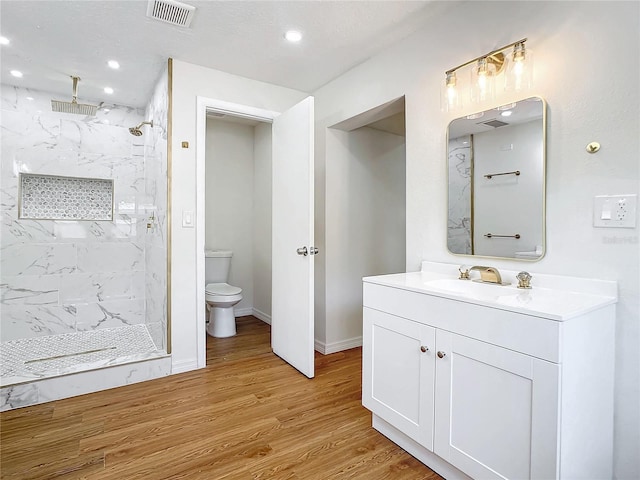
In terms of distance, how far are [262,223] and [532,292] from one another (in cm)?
317

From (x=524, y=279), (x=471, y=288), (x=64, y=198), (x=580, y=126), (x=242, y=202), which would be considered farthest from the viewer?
(x=242, y=202)

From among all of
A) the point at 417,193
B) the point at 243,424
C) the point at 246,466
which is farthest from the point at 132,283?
the point at 417,193

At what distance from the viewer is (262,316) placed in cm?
420

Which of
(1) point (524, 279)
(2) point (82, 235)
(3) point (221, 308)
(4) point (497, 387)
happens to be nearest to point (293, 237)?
(3) point (221, 308)

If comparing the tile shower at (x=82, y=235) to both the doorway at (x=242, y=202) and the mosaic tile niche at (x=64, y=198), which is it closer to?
the mosaic tile niche at (x=64, y=198)

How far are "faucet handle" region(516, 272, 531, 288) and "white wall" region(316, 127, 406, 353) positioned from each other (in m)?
1.70

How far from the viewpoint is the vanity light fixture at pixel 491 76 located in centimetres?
161

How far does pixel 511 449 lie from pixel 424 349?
0.46 metres

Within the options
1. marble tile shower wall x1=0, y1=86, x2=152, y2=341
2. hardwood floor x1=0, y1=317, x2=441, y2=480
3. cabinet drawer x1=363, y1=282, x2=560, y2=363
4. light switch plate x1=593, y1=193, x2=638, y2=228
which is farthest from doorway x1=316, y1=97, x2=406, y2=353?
marble tile shower wall x1=0, y1=86, x2=152, y2=341

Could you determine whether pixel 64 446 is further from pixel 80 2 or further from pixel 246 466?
pixel 80 2

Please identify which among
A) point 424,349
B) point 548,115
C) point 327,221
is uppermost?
point 548,115

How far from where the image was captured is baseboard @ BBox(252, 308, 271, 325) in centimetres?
407

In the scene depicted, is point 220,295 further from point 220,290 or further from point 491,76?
point 491,76

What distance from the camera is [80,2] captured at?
6.28ft
